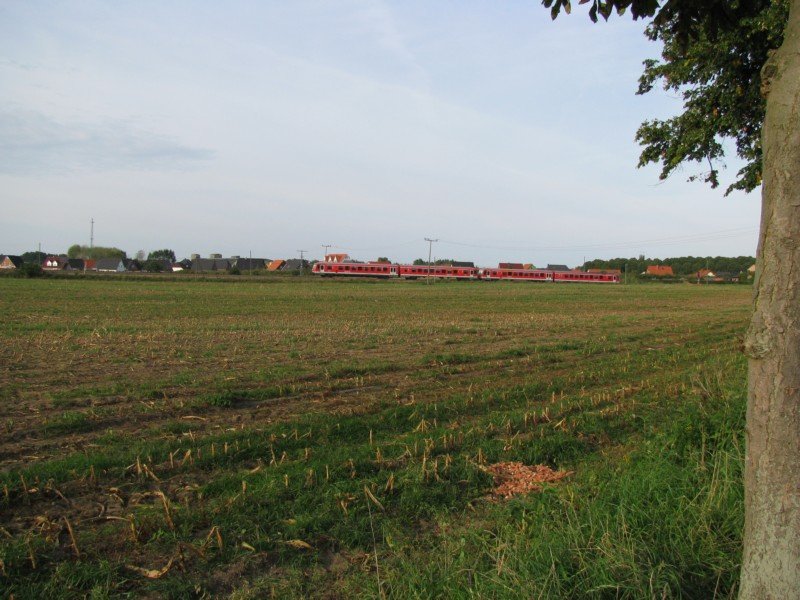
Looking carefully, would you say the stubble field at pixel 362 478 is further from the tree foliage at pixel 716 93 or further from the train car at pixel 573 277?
the train car at pixel 573 277

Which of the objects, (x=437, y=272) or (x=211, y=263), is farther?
(x=211, y=263)

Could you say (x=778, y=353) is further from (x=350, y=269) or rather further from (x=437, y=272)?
(x=437, y=272)

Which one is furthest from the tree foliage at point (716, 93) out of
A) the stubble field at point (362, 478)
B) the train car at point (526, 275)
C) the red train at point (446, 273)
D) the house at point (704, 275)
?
the house at point (704, 275)

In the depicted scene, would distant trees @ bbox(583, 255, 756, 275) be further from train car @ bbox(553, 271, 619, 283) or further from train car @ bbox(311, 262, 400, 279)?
train car @ bbox(311, 262, 400, 279)

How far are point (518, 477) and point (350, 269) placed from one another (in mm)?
78174

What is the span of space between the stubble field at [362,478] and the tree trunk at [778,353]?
2.04ft

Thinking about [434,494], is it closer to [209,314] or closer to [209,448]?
[209,448]

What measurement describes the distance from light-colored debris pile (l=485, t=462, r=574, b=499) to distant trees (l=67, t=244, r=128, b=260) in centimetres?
13626

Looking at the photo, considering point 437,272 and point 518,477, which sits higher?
point 437,272

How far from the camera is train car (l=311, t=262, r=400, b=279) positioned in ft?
270

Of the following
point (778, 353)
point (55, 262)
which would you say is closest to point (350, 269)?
point (55, 262)

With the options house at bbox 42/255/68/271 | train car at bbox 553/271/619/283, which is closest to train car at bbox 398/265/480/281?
train car at bbox 553/271/619/283

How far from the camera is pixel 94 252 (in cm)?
13225

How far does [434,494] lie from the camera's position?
5.07 metres
